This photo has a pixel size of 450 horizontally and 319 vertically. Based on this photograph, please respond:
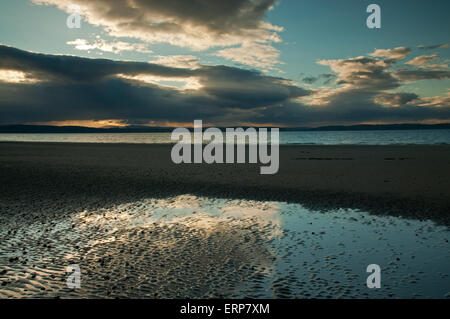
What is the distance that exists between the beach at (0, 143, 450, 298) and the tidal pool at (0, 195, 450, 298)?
0.04 meters

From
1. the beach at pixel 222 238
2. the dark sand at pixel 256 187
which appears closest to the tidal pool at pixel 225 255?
the beach at pixel 222 238

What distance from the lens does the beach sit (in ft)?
26.0

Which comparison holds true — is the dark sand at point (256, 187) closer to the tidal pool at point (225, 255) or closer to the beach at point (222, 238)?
the beach at point (222, 238)

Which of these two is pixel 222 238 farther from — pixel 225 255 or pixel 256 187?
pixel 256 187

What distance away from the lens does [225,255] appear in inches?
393

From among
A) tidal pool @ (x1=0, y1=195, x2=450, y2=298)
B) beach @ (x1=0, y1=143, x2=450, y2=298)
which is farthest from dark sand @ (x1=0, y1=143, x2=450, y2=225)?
tidal pool @ (x1=0, y1=195, x2=450, y2=298)

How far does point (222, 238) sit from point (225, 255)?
1.78 m

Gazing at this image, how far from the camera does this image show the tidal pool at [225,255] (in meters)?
7.70

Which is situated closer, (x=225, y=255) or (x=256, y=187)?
(x=225, y=255)

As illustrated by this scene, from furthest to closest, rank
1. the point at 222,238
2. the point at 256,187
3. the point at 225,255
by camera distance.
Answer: the point at 256,187
the point at 222,238
the point at 225,255

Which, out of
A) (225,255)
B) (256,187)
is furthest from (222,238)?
(256,187)

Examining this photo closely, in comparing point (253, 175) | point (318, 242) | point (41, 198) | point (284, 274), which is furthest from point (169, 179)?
point (284, 274)
